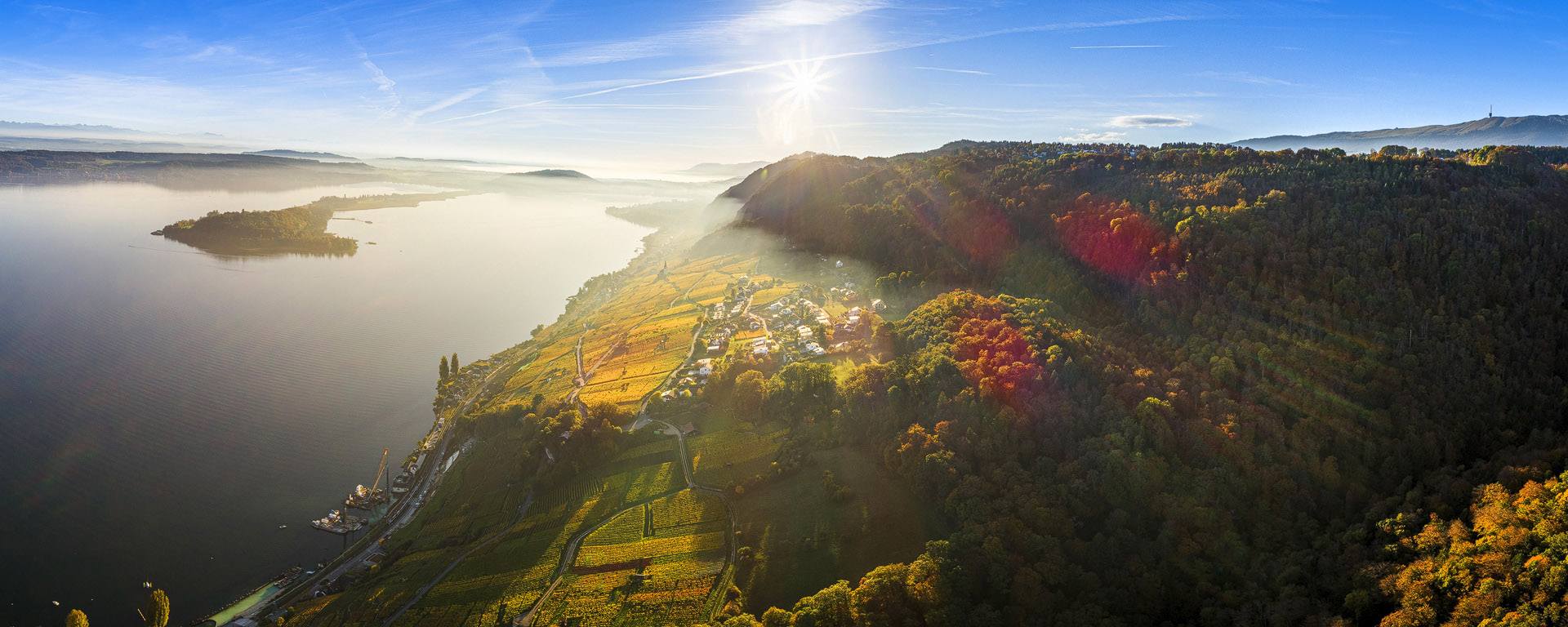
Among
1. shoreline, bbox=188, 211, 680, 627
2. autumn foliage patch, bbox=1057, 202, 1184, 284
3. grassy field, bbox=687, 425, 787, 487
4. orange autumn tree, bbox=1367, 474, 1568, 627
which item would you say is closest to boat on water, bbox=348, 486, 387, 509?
shoreline, bbox=188, 211, 680, 627

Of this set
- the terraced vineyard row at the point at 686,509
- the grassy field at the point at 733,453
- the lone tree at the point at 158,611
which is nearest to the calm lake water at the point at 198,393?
the lone tree at the point at 158,611

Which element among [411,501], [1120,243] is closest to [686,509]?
[411,501]

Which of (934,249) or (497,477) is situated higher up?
(934,249)

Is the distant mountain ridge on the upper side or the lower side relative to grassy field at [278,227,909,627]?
upper

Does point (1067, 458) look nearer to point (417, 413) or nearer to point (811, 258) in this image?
point (417, 413)

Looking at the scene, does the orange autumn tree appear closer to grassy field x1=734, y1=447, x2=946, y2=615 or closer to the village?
grassy field x1=734, y1=447, x2=946, y2=615

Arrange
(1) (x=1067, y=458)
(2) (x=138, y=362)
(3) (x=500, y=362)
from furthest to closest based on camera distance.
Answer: (3) (x=500, y=362)
(2) (x=138, y=362)
(1) (x=1067, y=458)

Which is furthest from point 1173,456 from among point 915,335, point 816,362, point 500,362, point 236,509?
point 500,362
